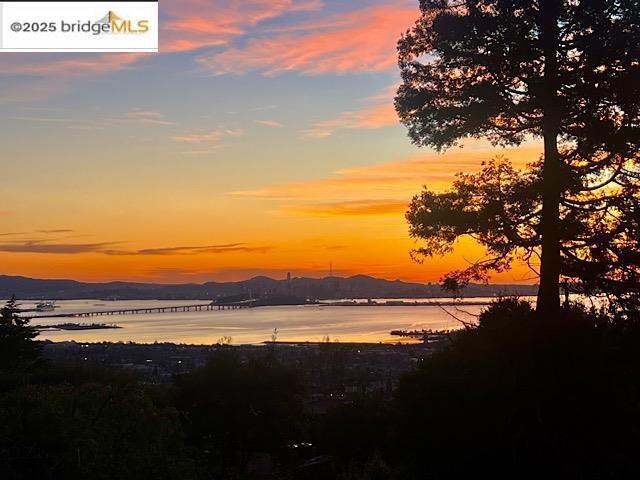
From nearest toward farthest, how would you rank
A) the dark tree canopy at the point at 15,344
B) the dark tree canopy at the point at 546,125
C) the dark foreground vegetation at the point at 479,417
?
the dark foreground vegetation at the point at 479,417 → the dark tree canopy at the point at 546,125 → the dark tree canopy at the point at 15,344

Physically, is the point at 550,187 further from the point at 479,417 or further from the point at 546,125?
the point at 479,417

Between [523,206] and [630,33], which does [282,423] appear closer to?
[523,206]

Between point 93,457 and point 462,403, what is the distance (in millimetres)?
4797

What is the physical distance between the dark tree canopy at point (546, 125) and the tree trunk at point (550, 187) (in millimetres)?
14

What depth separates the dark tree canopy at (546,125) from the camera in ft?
31.4

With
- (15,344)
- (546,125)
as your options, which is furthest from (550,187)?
(15,344)

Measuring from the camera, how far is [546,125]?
10.0 metres

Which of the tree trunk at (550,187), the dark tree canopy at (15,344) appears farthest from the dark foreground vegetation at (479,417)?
the dark tree canopy at (15,344)

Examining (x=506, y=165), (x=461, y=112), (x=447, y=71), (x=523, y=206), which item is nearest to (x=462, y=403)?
(x=523, y=206)

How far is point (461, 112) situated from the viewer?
10.3 m

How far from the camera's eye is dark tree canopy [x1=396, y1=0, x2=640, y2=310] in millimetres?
9562

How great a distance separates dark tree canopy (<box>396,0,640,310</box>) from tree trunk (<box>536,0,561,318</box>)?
0.01 metres

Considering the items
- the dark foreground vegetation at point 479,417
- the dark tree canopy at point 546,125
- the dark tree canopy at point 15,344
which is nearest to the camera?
the dark foreground vegetation at point 479,417

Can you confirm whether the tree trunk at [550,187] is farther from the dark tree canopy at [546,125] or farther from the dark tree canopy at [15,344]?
the dark tree canopy at [15,344]
